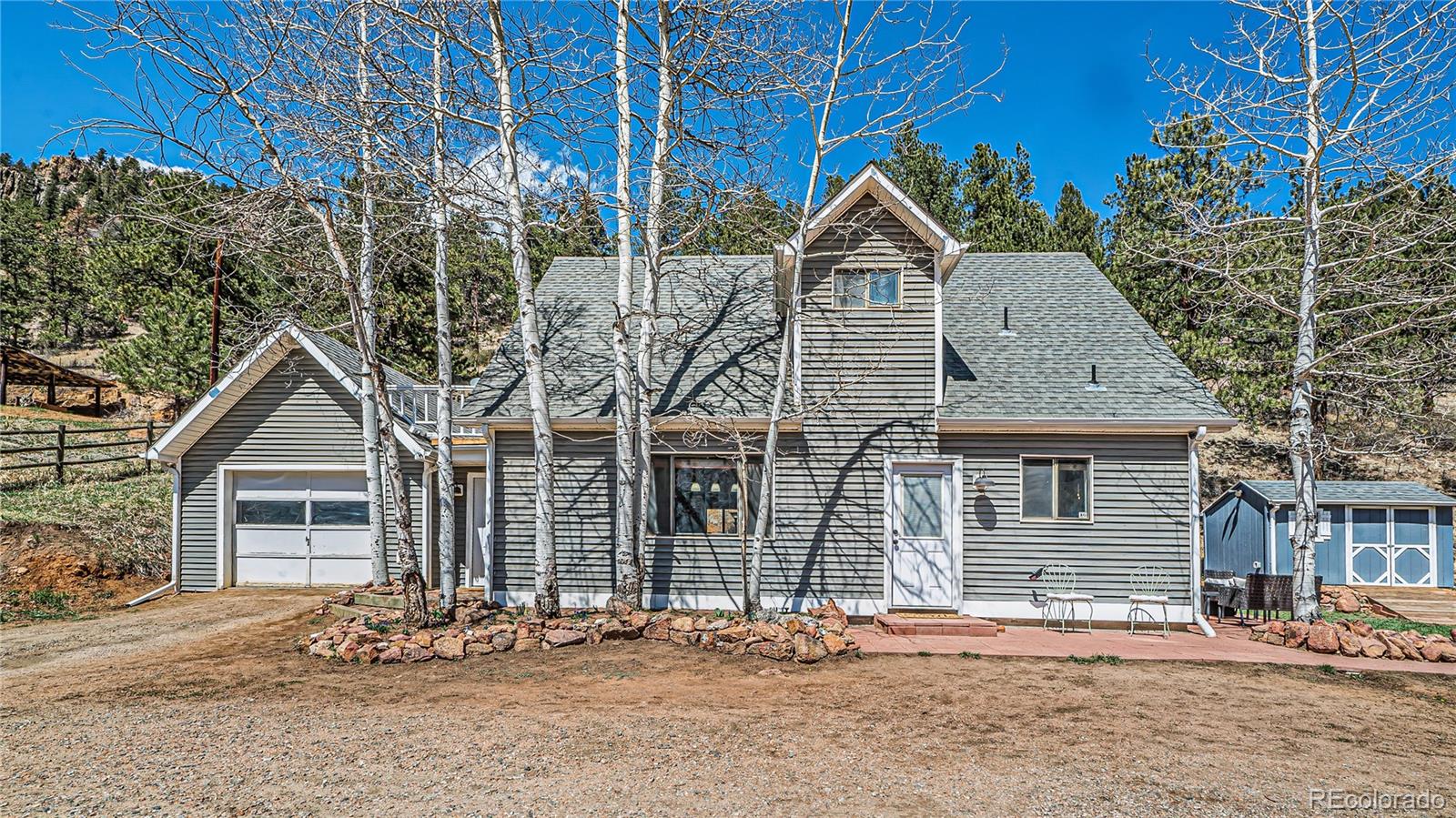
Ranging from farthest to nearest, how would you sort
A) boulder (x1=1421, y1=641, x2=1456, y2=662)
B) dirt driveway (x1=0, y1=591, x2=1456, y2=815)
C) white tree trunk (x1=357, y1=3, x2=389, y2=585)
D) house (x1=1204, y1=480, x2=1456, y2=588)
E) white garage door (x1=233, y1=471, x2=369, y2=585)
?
house (x1=1204, y1=480, x2=1456, y2=588)
white garage door (x1=233, y1=471, x2=369, y2=585)
white tree trunk (x1=357, y1=3, x2=389, y2=585)
boulder (x1=1421, y1=641, x2=1456, y2=662)
dirt driveway (x1=0, y1=591, x2=1456, y2=815)

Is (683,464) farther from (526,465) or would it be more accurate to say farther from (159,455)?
(159,455)

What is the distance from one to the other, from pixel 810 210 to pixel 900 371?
2.38 m

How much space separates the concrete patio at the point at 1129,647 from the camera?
313 inches

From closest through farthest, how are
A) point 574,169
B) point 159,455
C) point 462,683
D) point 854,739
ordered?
point 854,739, point 462,683, point 574,169, point 159,455

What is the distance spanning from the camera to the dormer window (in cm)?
1026

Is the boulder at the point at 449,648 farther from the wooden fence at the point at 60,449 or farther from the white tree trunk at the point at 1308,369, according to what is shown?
→ the wooden fence at the point at 60,449

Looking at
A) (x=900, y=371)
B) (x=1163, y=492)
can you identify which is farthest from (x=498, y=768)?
(x=1163, y=492)

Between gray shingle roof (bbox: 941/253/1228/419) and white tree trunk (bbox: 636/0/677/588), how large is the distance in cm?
385

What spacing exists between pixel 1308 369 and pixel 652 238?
8.65m

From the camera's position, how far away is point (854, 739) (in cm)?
542

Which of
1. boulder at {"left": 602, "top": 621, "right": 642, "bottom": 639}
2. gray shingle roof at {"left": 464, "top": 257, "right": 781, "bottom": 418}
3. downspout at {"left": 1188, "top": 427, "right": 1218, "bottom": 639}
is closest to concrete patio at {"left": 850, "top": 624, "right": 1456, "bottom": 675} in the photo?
downspout at {"left": 1188, "top": 427, "right": 1218, "bottom": 639}

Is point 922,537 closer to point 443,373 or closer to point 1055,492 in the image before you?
point 1055,492

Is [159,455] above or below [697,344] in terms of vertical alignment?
below

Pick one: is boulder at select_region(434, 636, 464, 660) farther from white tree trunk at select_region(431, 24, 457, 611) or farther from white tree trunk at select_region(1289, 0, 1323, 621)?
white tree trunk at select_region(1289, 0, 1323, 621)
